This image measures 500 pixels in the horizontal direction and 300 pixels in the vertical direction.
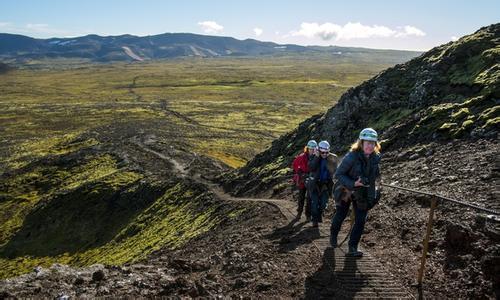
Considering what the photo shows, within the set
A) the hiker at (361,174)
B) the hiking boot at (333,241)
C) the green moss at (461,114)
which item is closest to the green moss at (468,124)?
the green moss at (461,114)

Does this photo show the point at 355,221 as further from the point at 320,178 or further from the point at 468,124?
the point at 468,124

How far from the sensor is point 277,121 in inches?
4993

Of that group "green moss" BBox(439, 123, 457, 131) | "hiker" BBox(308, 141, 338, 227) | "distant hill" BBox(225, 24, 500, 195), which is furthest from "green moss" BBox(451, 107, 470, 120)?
"hiker" BBox(308, 141, 338, 227)

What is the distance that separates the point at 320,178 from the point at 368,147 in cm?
592

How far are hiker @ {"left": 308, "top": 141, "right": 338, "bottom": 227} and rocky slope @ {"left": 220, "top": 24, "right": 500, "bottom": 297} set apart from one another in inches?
82.9

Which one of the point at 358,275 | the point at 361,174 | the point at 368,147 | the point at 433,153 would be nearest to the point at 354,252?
the point at 358,275

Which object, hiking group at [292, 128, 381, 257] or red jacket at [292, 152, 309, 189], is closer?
hiking group at [292, 128, 381, 257]

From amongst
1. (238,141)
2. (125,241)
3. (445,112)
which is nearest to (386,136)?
(445,112)

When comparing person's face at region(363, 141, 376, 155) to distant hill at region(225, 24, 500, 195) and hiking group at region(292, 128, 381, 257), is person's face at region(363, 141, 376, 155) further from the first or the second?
distant hill at region(225, 24, 500, 195)

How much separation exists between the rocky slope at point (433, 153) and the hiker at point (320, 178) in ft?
6.91

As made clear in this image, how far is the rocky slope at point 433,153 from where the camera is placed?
12.6 meters

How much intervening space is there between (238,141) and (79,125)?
50.1 metres

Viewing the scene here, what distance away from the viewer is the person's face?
490 inches

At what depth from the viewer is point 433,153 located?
23.7 m
